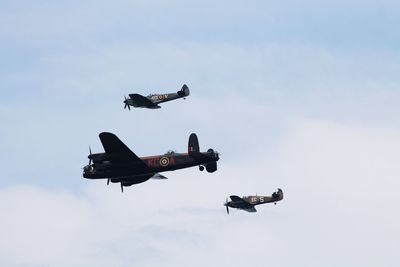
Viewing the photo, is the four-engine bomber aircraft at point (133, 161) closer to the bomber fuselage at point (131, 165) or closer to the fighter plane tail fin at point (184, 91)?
the bomber fuselage at point (131, 165)

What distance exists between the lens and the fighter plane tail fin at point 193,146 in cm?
9881

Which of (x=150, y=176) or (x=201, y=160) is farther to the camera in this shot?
(x=150, y=176)

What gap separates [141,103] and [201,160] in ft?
157

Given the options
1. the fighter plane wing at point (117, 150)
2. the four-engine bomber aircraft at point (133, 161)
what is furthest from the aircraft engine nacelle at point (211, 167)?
the fighter plane wing at point (117, 150)

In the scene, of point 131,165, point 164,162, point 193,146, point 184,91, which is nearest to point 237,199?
point 184,91

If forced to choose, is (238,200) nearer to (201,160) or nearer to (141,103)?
(141,103)

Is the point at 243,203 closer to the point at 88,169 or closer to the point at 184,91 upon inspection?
the point at 184,91

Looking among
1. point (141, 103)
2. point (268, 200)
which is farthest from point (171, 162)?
point (268, 200)

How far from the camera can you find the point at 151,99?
145 metres

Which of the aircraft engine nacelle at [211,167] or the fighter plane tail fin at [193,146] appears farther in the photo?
the aircraft engine nacelle at [211,167]

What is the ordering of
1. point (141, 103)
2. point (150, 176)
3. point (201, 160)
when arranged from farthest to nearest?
point (141, 103), point (150, 176), point (201, 160)

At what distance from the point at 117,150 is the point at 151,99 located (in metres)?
47.1

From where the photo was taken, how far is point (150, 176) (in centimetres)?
10594

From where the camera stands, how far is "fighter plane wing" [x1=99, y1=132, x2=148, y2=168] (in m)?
97.4
